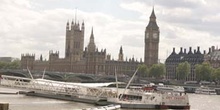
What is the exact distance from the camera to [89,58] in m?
158

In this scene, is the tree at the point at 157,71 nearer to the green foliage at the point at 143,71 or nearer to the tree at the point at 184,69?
the green foliage at the point at 143,71

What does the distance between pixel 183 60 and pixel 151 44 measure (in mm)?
11147

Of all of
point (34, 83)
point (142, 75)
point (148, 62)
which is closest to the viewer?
point (34, 83)

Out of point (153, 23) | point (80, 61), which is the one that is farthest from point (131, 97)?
point (80, 61)

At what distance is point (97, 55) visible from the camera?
154375mm

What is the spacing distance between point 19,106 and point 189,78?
11066 cm

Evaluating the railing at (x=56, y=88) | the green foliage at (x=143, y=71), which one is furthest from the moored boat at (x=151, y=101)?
the green foliage at (x=143, y=71)

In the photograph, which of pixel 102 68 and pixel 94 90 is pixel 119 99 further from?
pixel 102 68

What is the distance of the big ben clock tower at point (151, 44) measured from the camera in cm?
15362

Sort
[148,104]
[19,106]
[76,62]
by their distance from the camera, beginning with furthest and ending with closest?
[76,62] → [148,104] → [19,106]

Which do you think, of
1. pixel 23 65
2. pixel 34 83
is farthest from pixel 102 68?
pixel 34 83

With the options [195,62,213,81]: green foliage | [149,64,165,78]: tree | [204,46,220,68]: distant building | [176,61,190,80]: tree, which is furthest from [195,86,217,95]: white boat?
[204,46,220,68]: distant building

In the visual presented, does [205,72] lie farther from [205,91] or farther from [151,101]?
[151,101]

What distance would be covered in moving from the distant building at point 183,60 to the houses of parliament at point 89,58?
6.19 m
